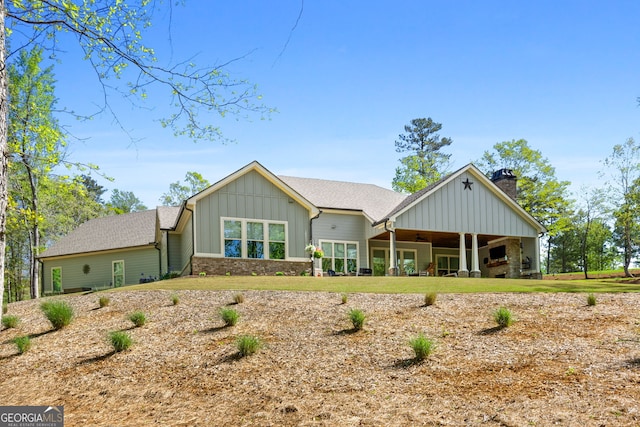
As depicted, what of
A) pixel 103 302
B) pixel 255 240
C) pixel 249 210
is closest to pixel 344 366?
pixel 103 302

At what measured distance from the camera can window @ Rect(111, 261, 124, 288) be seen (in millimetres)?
28969

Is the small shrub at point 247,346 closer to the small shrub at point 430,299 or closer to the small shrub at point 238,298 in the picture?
the small shrub at point 238,298

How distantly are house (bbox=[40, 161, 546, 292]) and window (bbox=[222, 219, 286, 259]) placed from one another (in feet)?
0.12

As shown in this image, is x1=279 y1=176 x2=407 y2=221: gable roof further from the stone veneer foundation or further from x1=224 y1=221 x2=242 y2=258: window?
x1=224 y1=221 x2=242 y2=258: window

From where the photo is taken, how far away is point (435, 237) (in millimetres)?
28734

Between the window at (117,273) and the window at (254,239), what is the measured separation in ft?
29.7

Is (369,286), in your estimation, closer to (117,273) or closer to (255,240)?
(255,240)

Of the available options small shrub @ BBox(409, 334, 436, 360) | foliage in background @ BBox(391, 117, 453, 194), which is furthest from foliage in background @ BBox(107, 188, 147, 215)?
small shrub @ BBox(409, 334, 436, 360)

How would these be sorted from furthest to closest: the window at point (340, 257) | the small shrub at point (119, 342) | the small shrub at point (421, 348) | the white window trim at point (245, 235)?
the window at point (340, 257) < the white window trim at point (245, 235) < the small shrub at point (119, 342) < the small shrub at point (421, 348)

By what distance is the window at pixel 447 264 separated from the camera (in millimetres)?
30672

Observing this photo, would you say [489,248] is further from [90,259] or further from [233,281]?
[90,259]

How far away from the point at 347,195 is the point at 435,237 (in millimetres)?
4701

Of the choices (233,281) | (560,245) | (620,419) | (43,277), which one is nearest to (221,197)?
(233,281)

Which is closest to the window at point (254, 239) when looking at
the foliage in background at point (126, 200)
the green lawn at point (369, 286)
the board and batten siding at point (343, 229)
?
the green lawn at point (369, 286)
